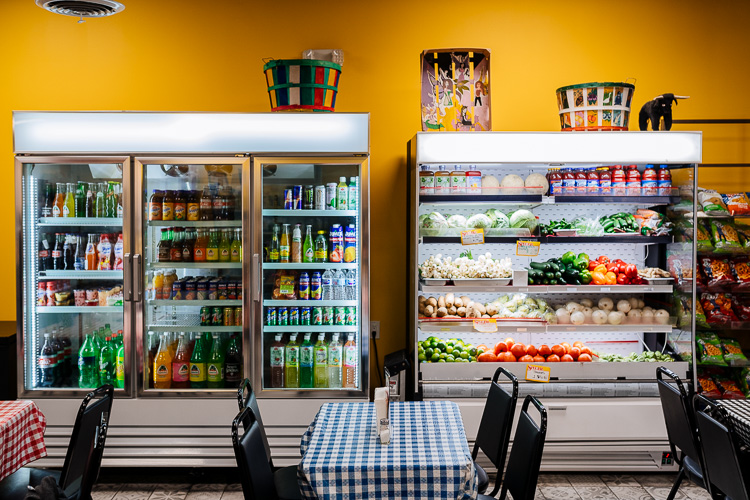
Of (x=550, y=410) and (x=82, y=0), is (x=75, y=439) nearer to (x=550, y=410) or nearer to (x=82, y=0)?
(x=82, y=0)

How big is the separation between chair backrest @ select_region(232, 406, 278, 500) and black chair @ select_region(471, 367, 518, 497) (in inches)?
40.7

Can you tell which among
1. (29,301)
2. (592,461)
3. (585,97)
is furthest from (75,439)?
(585,97)

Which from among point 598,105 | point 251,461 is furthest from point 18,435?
point 598,105

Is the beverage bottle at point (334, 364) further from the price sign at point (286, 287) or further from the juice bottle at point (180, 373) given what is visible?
the juice bottle at point (180, 373)

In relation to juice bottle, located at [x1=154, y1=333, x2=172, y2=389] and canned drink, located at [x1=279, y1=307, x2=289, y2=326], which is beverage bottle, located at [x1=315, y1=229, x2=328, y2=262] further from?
juice bottle, located at [x1=154, y1=333, x2=172, y2=389]

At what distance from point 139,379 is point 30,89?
8.12 ft

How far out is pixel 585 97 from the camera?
4262mm

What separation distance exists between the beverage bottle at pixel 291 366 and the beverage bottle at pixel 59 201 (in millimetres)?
1794

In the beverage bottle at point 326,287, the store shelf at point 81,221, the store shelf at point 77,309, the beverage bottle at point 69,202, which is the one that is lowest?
the store shelf at point 77,309

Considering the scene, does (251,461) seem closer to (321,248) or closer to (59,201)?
(321,248)

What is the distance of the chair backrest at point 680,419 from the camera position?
10.1 feet

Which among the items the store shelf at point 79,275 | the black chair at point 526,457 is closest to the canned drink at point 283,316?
the store shelf at point 79,275

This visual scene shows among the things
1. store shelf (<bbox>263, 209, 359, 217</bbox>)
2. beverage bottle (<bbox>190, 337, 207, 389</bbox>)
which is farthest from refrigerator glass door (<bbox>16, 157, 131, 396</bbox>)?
store shelf (<bbox>263, 209, 359, 217</bbox>)

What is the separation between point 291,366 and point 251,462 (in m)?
1.83
